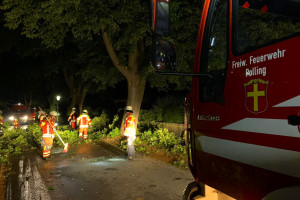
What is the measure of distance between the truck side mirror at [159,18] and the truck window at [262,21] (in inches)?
25.4

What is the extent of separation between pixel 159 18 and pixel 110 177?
17.0ft

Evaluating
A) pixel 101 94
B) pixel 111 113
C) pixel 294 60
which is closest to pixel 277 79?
pixel 294 60

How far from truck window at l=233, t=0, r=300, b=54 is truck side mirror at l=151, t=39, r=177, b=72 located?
0.60m

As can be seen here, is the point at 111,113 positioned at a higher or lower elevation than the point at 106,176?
higher

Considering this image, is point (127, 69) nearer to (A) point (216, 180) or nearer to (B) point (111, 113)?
(B) point (111, 113)

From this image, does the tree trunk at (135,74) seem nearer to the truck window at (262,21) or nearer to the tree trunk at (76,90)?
the truck window at (262,21)

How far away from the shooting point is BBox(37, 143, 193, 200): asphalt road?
223 inches

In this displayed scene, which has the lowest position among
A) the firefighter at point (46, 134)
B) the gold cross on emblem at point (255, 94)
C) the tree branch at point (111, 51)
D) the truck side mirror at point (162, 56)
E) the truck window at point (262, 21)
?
the firefighter at point (46, 134)

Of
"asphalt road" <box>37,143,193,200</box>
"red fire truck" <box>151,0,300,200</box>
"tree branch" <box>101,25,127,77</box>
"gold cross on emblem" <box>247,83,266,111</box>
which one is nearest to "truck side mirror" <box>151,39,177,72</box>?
"red fire truck" <box>151,0,300,200</box>

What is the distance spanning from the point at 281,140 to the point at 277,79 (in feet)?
1.45

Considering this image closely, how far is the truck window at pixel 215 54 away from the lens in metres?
2.61

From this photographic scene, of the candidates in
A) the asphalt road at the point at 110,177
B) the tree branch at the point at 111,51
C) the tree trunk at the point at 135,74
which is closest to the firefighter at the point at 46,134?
the asphalt road at the point at 110,177

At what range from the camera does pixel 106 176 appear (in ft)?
22.9

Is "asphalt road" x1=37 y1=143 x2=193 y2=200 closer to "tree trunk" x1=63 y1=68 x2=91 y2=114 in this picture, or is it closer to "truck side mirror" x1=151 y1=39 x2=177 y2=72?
"truck side mirror" x1=151 y1=39 x2=177 y2=72
